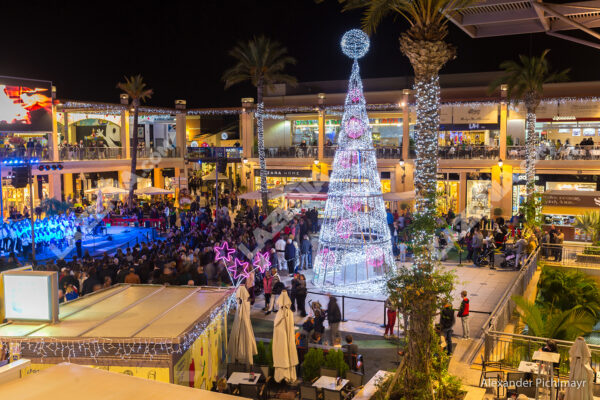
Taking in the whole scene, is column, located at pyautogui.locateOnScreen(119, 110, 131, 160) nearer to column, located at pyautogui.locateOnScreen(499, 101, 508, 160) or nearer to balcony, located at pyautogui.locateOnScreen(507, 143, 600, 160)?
column, located at pyautogui.locateOnScreen(499, 101, 508, 160)

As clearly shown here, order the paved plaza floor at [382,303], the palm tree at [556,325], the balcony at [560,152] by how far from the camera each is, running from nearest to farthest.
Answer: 1. the palm tree at [556,325]
2. the paved plaza floor at [382,303]
3. the balcony at [560,152]

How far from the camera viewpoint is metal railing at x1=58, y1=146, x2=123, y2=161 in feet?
102

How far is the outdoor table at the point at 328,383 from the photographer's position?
30.7ft

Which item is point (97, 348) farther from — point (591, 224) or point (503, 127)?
point (503, 127)

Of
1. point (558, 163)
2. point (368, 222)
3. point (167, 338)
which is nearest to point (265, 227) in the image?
point (368, 222)

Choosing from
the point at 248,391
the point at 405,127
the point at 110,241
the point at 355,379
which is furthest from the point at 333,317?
the point at 405,127

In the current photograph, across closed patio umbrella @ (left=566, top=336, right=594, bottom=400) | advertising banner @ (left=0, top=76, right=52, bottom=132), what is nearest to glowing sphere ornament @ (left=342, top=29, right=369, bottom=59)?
closed patio umbrella @ (left=566, top=336, right=594, bottom=400)

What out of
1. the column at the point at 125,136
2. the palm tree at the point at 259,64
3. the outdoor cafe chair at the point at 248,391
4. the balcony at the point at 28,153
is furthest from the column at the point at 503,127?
the balcony at the point at 28,153

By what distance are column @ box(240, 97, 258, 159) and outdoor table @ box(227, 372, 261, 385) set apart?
2987 centimetres

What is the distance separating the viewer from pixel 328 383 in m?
9.54

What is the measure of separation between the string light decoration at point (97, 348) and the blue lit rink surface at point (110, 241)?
1254 centimetres

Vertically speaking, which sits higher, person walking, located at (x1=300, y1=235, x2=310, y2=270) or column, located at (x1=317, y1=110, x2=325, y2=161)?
column, located at (x1=317, y1=110, x2=325, y2=161)

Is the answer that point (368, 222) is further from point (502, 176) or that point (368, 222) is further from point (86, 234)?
point (502, 176)

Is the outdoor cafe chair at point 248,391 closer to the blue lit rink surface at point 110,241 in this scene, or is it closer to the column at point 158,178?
the blue lit rink surface at point 110,241
